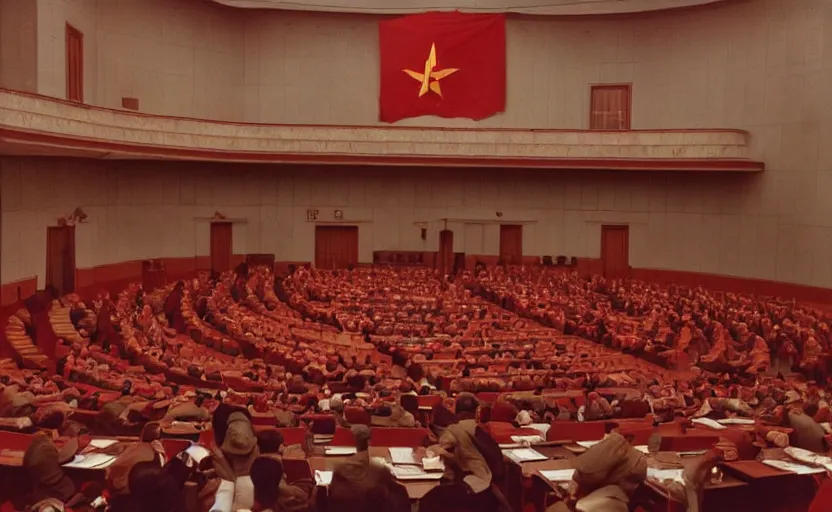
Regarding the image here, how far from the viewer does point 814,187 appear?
2647 centimetres

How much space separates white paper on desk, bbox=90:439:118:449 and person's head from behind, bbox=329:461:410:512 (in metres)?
2.56

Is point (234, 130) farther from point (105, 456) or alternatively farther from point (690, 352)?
point (105, 456)

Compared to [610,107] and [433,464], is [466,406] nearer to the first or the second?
[433,464]

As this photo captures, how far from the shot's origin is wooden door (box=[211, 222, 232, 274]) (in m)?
31.1

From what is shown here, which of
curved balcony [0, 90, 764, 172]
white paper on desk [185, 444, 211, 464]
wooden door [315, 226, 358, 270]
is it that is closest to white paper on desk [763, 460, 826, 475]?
white paper on desk [185, 444, 211, 464]

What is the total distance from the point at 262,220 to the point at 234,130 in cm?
441

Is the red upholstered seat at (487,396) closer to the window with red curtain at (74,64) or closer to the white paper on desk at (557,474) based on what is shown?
the white paper on desk at (557,474)

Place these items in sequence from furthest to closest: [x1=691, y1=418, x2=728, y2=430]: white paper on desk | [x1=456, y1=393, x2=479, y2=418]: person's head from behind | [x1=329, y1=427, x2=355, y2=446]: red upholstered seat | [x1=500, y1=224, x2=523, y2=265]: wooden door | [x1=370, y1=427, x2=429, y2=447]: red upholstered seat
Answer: [x1=500, y1=224, x2=523, y2=265]: wooden door
[x1=691, y1=418, x2=728, y2=430]: white paper on desk
[x1=456, y1=393, x2=479, y2=418]: person's head from behind
[x1=370, y1=427, x2=429, y2=447]: red upholstered seat
[x1=329, y1=427, x2=355, y2=446]: red upholstered seat

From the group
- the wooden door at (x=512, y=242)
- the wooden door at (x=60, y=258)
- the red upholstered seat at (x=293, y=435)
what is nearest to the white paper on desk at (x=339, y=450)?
the red upholstered seat at (x=293, y=435)

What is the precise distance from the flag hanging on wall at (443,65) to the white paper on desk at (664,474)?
1032 inches

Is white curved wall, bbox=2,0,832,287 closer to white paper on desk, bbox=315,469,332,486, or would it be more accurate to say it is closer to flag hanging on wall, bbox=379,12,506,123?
flag hanging on wall, bbox=379,12,506,123

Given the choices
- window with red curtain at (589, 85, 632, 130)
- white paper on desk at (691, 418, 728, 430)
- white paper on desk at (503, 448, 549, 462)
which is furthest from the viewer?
window with red curtain at (589, 85, 632, 130)

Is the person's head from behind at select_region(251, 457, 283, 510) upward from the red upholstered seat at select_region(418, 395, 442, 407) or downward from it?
upward

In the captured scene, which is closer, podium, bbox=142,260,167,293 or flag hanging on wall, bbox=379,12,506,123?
podium, bbox=142,260,167,293
